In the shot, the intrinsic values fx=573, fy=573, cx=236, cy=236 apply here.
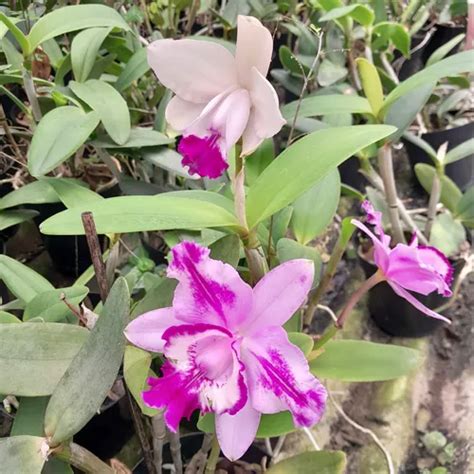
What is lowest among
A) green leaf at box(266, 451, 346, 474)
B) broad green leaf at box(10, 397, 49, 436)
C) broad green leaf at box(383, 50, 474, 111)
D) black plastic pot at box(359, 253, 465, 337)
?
black plastic pot at box(359, 253, 465, 337)

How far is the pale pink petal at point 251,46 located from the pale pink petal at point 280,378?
8.7 inches

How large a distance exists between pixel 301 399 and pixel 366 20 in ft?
2.98

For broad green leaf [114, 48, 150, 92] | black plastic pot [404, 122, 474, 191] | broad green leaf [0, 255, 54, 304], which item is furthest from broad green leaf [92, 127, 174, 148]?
black plastic pot [404, 122, 474, 191]

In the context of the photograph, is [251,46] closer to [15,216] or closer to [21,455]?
[21,455]

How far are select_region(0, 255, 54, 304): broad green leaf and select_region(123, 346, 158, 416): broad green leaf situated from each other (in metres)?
0.23

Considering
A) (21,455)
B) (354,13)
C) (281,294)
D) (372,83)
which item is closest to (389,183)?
(372,83)

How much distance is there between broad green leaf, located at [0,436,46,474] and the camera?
0.44 m

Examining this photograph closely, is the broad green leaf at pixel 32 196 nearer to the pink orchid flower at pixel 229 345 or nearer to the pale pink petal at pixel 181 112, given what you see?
the pale pink petal at pixel 181 112

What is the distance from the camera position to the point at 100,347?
1.58 feet

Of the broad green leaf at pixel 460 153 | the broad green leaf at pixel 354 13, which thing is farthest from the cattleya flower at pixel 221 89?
the broad green leaf at pixel 460 153

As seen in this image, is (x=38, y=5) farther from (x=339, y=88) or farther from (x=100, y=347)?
(x=100, y=347)

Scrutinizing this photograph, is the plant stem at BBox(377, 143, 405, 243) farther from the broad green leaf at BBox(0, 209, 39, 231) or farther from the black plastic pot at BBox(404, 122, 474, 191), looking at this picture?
the broad green leaf at BBox(0, 209, 39, 231)

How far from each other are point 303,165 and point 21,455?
342mm

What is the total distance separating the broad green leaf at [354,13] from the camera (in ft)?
3.26
